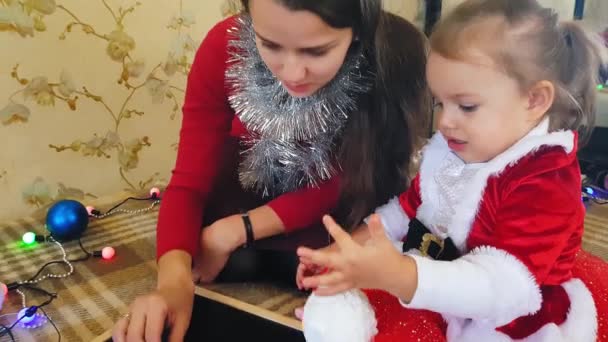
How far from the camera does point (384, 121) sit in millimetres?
912

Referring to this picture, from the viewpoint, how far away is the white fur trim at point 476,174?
25.7 inches

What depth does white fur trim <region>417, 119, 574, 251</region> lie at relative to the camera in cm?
65

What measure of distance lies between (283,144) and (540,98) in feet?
1.38

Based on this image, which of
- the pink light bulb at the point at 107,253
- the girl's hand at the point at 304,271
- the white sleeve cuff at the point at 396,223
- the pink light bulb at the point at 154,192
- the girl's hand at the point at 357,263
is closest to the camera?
the girl's hand at the point at 357,263

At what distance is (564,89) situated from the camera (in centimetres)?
67

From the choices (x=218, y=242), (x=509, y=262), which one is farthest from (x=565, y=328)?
(x=218, y=242)

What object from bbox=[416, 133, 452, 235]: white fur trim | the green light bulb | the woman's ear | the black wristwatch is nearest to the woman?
the black wristwatch

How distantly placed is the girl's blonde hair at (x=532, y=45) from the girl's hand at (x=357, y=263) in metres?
0.25

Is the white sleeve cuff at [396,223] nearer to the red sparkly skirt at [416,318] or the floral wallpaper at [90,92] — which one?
the red sparkly skirt at [416,318]

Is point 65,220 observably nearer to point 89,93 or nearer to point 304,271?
point 89,93

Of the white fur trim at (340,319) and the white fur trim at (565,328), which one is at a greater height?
the white fur trim at (340,319)

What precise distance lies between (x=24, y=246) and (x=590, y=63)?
1113 millimetres

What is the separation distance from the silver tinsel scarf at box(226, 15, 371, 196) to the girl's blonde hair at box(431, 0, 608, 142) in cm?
20

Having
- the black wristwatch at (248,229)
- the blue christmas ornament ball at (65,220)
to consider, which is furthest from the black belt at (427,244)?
the blue christmas ornament ball at (65,220)
